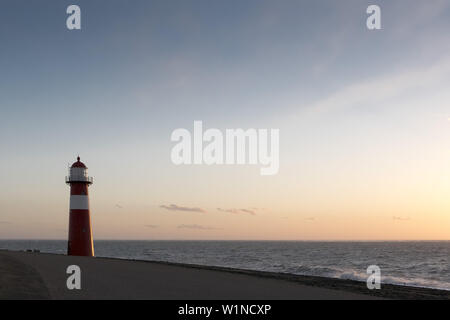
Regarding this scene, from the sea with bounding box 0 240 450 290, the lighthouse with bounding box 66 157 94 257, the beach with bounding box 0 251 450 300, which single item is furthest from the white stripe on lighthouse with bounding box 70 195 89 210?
the sea with bounding box 0 240 450 290

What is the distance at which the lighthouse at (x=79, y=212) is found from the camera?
3638 cm

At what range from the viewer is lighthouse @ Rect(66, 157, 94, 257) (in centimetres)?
3638

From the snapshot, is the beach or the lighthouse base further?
the lighthouse base

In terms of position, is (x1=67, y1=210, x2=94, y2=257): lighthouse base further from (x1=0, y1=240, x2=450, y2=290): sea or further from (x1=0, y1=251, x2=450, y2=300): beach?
(x1=0, y1=240, x2=450, y2=290): sea

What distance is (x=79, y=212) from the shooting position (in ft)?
119
